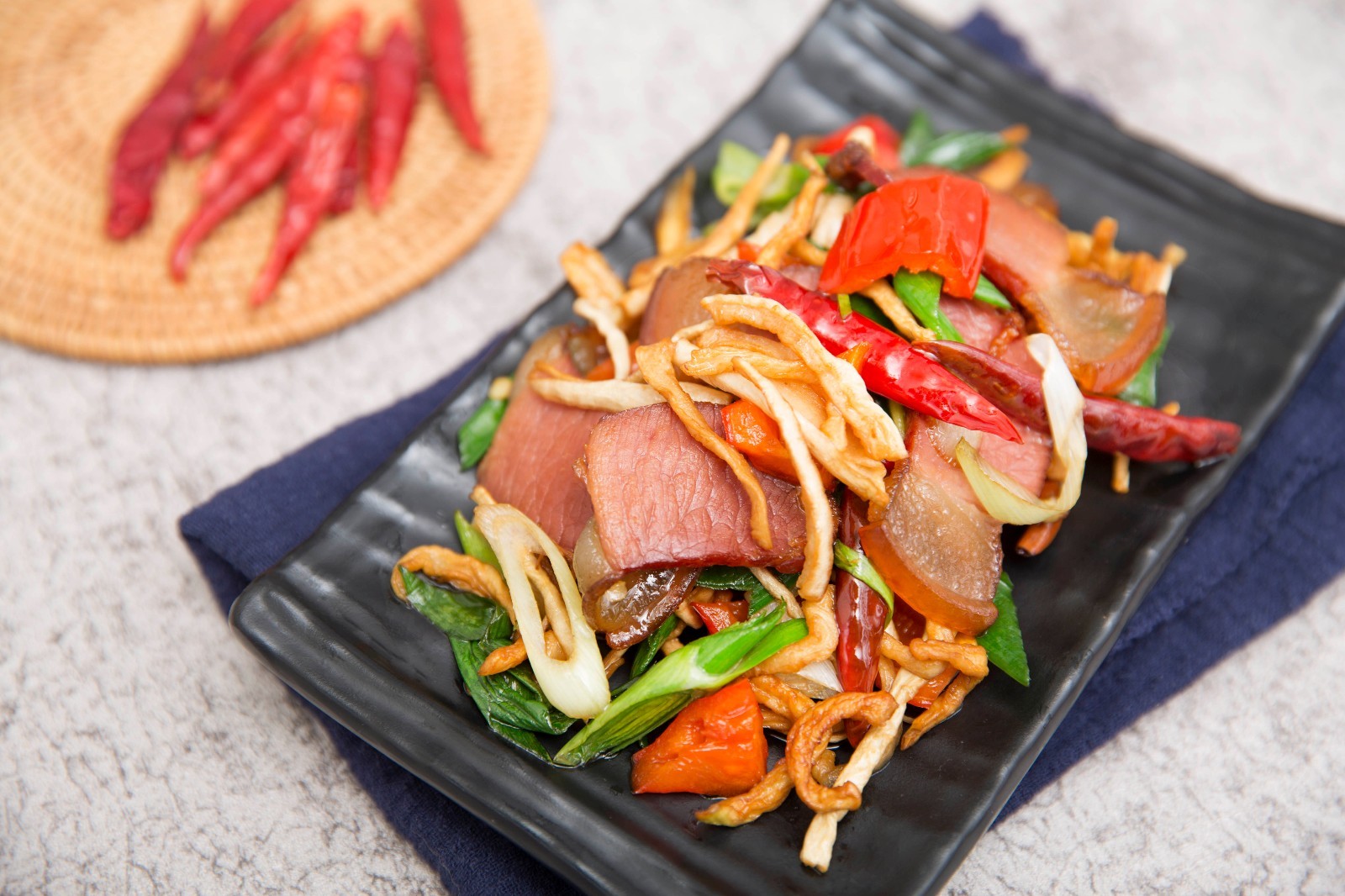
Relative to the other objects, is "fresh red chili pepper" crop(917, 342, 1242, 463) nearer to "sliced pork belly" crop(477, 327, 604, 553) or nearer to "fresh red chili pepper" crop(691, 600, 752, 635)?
"fresh red chili pepper" crop(691, 600, 752, 635)

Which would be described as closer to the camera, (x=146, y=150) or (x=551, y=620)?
(x=551, y=620)

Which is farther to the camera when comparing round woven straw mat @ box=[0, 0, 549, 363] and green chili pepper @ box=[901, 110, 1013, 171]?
round woven straw mat @ box=[0, 0, 549, 363]

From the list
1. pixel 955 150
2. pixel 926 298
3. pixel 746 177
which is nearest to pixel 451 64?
pixel 746 177

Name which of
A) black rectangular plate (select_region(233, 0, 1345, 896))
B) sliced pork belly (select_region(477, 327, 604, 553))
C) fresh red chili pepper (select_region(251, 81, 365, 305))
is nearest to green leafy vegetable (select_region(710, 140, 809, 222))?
black rectangular plate (select_region(233, 0, 1345, 896))

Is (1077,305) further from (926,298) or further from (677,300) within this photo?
(677,300)

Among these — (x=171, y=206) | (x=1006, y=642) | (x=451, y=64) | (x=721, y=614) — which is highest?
(x=451, y=64)

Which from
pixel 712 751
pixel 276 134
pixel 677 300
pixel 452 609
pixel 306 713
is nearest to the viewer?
pixel 712 751

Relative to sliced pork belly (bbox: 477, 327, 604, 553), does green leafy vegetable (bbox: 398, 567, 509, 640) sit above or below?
below
